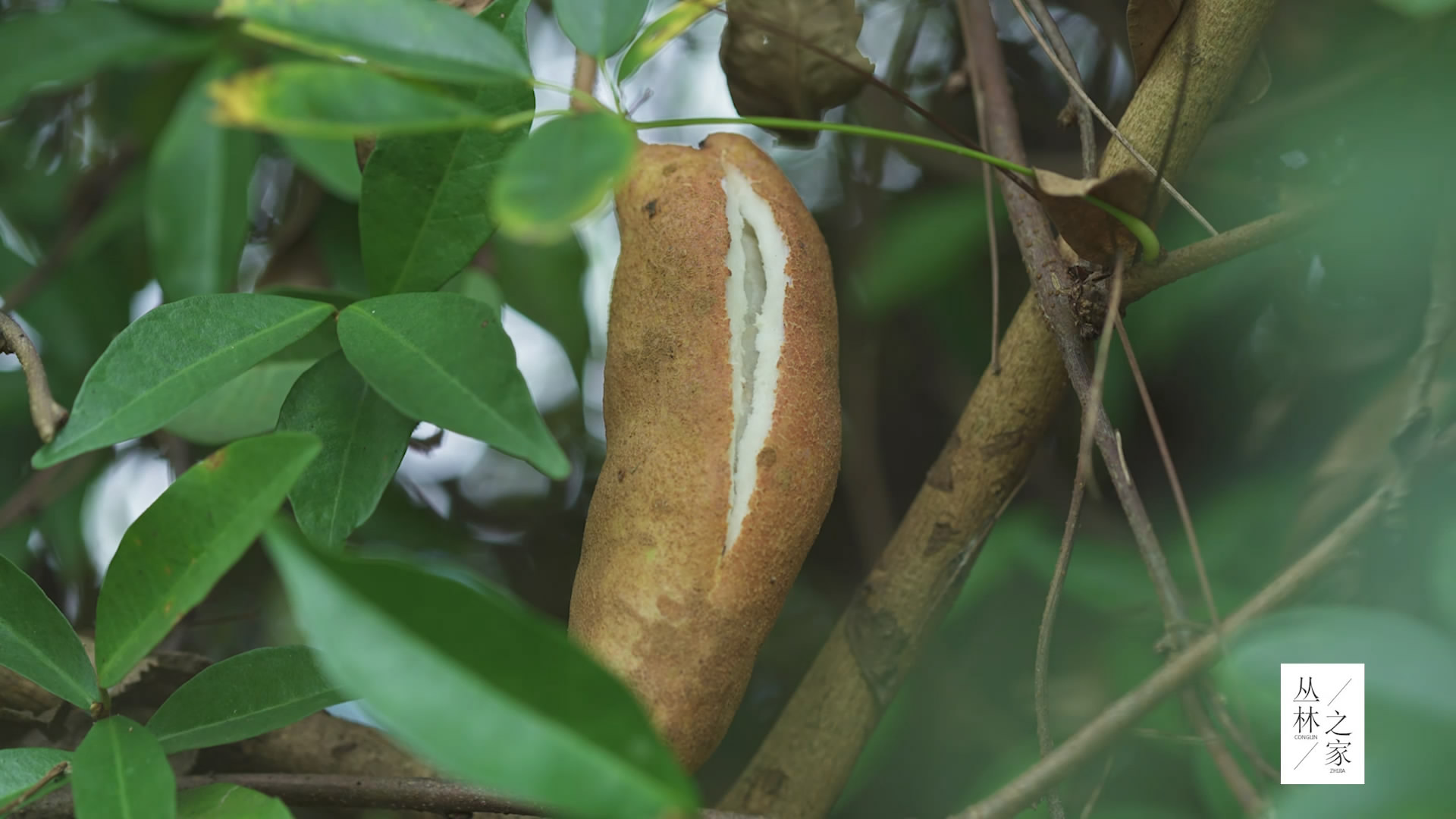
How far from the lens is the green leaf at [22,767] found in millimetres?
493

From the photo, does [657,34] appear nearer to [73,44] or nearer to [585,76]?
[585,76]

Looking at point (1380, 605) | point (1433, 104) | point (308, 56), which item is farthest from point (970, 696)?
point (308, 56)

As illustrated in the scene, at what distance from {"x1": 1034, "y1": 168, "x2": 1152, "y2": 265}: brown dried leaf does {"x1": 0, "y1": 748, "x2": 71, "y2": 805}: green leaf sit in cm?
52

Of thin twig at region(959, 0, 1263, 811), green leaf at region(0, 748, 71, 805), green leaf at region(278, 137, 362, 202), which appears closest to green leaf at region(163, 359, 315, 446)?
green leaf at region(278, 137, 362, 202)

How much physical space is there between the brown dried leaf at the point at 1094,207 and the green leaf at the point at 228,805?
0.45 meters

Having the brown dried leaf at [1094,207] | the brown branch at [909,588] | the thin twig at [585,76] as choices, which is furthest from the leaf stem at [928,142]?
the thin twig at [585,76]

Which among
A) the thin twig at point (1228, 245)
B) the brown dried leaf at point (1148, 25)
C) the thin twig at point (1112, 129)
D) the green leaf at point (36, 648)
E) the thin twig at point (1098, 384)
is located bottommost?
the green leaf at point (36, 648)

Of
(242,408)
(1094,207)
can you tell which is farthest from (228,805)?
(1094,207)

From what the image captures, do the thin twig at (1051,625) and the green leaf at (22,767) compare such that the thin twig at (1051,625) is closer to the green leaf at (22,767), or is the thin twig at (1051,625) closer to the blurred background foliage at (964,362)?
the blurred background foliage at (964,362)

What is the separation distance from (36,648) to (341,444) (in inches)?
6.6

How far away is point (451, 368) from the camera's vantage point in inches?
19.1

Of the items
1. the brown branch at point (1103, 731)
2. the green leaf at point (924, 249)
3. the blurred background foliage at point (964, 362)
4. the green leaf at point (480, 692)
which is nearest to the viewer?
the green leaf at point (480, 692)

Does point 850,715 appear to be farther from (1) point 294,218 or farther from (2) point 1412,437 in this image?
(1) point 294,218

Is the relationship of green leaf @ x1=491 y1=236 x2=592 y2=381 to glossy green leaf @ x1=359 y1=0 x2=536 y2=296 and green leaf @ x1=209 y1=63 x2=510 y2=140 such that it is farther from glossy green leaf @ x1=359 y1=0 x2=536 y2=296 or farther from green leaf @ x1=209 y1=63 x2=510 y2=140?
green leaf @ x1=209 y1=63 x2=510 y2=140
